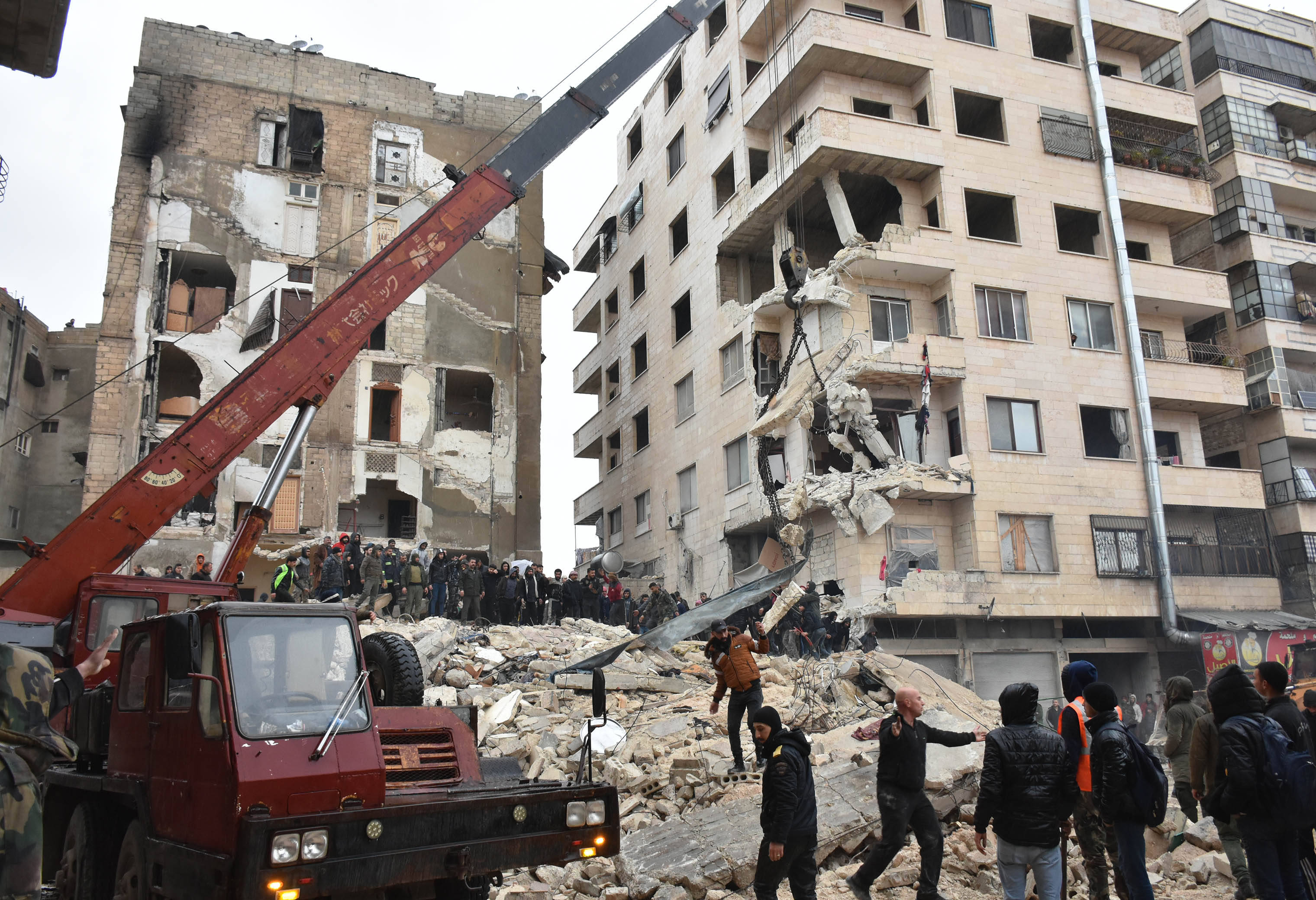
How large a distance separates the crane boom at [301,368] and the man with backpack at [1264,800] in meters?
9.95

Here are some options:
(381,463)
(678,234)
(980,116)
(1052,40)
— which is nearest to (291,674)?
(381,463)

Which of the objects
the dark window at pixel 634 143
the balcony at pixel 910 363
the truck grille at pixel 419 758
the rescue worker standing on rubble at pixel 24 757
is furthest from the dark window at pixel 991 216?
the rescue worker standing on rubble at pixel 24 757

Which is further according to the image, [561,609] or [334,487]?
[334,487]

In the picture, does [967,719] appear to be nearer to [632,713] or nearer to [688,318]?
[632,713]

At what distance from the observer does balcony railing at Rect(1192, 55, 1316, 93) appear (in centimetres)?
2948

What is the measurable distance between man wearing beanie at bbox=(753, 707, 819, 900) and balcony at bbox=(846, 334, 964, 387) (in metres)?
16.5

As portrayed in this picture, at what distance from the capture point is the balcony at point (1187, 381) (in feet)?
82.4

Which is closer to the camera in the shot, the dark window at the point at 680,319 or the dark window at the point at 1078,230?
the dark window at the point at 1078,230

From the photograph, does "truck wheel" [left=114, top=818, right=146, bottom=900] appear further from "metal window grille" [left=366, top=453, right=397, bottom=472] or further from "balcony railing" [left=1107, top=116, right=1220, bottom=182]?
"balcony railing" [left=1107, top=116, right=1220, bottom=182]

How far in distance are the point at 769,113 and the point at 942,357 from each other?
8489mm

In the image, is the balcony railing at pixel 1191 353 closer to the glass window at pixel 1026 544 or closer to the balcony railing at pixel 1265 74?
the glass window at pixel 1026 544

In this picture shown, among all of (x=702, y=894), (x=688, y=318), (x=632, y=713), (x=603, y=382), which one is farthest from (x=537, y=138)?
(x=603, y=382)

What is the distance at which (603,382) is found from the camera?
3728cm

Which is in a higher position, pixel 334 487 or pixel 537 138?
pixel 537 138
